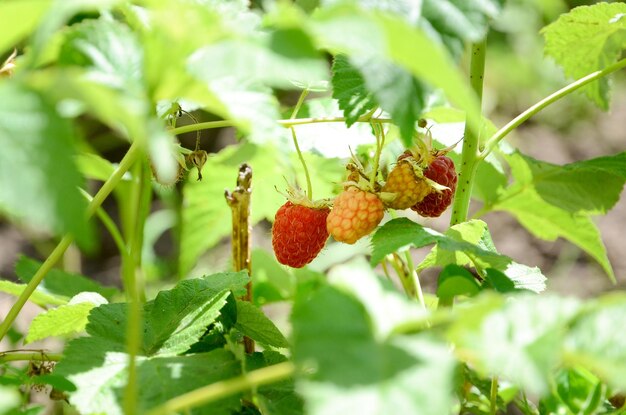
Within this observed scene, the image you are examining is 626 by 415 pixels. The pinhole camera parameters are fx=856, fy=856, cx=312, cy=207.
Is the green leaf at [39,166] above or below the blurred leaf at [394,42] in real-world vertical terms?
below

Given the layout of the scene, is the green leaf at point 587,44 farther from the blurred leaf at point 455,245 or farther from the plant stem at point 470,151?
the blurred leaf at point 455,245

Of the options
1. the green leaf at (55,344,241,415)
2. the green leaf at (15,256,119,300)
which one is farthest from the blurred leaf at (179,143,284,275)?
the green leaf at (55,344,241,415)

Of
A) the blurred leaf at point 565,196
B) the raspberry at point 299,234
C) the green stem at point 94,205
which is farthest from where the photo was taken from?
the blurred leaf at point 565,196

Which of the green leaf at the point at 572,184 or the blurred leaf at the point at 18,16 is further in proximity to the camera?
the green leaf at the point at 572,184

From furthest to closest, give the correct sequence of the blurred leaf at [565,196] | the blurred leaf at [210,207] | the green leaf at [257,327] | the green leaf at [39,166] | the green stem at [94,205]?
1. the blurred leaf at [210,207]
2. the blurred leaf at [565,196]
3. the green leaf at [257,327]
4. the green stem at [94,205]
5. the green leaf at [39,166]

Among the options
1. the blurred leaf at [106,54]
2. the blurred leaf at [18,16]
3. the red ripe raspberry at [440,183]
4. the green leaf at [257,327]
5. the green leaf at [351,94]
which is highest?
the blurred leaf at [18,16]

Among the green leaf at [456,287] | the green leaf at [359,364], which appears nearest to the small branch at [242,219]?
the green leaf at [456,287]
